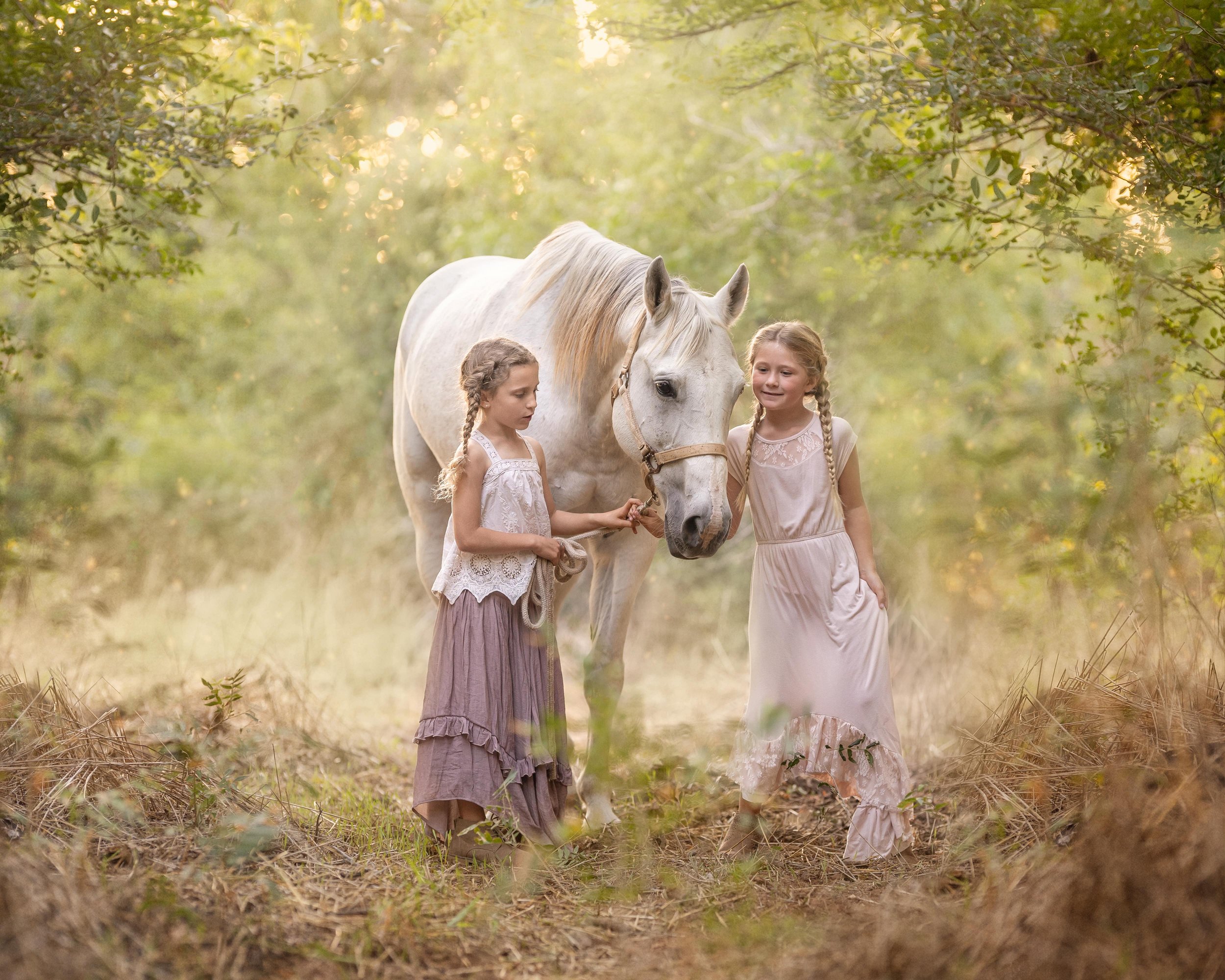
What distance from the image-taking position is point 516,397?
3.02 metres

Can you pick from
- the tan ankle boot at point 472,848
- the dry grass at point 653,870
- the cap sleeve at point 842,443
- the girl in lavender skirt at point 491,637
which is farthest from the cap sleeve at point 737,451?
the tan ankle boot at point 472,848

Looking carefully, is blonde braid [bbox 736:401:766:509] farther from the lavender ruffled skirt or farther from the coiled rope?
the lavender ruffled skirt

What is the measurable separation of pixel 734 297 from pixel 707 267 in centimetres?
405

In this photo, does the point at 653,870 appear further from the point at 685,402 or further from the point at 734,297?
the point at 734,297

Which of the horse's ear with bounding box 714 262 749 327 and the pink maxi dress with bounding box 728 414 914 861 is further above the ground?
the horse's ear with bounding box 714 262 749 327

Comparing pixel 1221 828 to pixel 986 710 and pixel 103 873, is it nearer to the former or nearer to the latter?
pixel 986 710

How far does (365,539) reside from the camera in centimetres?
799

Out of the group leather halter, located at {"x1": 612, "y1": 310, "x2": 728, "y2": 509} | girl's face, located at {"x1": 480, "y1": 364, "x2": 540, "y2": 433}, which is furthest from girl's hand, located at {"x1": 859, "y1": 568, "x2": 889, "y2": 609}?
girl's face, located at {"x1": 480, "y1": 364, "x2": 540, "y2": 433}

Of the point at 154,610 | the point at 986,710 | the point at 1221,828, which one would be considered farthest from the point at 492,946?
the point at 154,610

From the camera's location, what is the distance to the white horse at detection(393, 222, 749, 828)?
9.88 feet

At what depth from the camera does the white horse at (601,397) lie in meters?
3.01

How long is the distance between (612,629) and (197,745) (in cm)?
151

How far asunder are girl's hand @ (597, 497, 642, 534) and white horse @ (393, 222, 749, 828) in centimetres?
10

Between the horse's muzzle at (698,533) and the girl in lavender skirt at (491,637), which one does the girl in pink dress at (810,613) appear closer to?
the horse's muzzle at (698,533)
